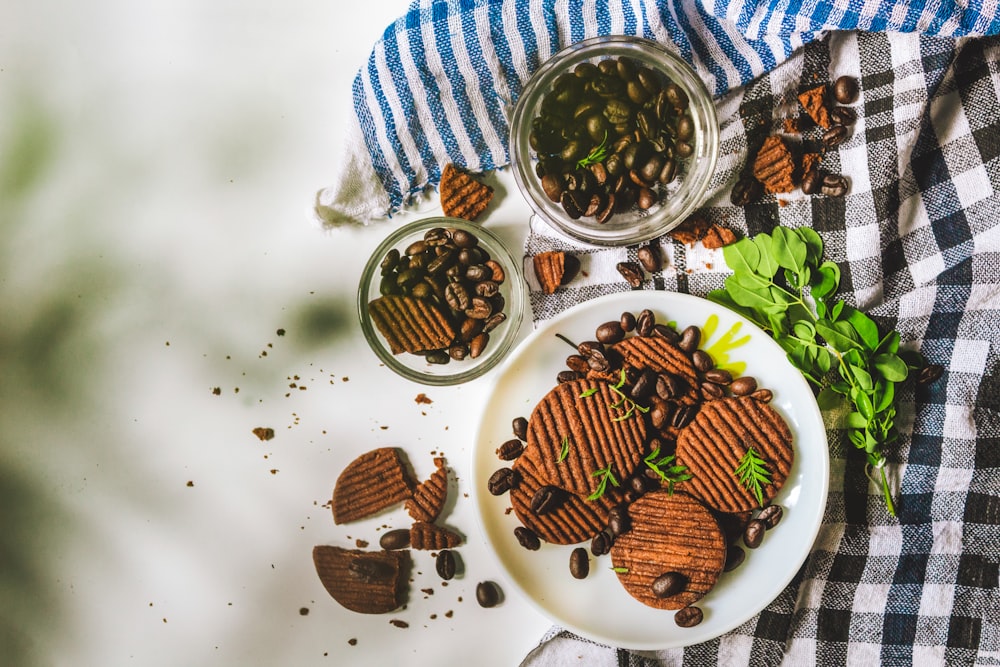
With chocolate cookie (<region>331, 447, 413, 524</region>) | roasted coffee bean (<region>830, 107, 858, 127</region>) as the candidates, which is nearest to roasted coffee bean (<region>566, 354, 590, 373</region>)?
chocolate cookie (<region>331, 447, 413, 524</region>)

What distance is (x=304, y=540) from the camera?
46.8 inches

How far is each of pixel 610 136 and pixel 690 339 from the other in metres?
0.33

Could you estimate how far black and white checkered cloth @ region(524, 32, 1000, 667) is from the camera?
42.1 inches

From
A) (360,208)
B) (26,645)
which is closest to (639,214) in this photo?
(360,208)

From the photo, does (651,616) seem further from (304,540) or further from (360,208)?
(360,208)

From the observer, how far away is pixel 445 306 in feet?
3.50

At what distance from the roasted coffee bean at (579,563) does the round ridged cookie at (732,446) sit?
21cm

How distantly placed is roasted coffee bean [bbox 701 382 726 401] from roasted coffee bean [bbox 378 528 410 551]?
1.77 ft

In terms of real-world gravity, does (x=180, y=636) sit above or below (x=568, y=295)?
below

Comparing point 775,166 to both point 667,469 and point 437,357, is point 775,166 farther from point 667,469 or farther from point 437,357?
point 437,357

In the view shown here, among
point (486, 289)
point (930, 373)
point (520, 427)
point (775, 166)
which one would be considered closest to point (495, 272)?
point (486, 289)

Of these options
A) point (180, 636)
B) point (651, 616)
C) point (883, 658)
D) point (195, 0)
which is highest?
point (195, 0)

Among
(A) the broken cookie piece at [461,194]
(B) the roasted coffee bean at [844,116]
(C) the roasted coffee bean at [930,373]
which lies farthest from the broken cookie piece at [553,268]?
(C) the roasted coffee bean at [930,373]

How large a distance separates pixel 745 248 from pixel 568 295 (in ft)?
0.94
